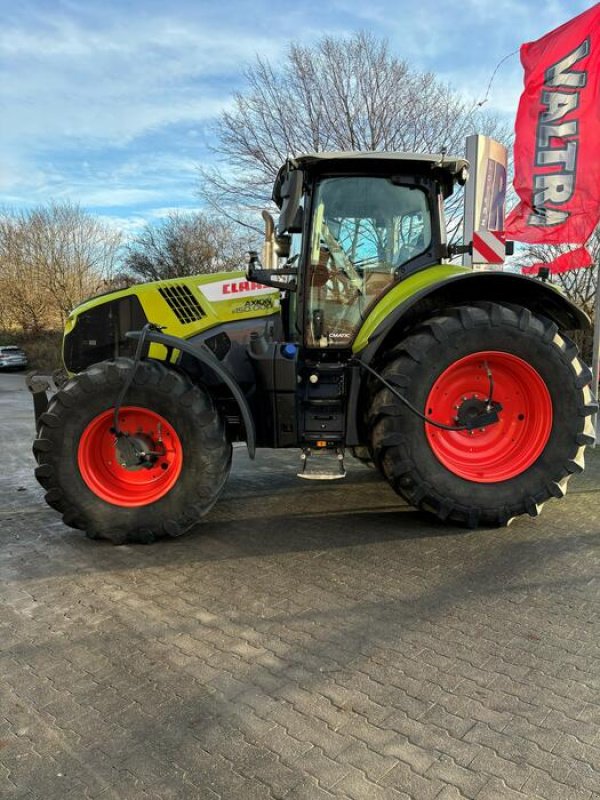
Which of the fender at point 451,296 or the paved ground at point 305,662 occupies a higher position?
the fender at point 451,296

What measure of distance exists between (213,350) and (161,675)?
2455 mm

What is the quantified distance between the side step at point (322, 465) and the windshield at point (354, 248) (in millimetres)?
788

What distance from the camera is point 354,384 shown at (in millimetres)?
4148

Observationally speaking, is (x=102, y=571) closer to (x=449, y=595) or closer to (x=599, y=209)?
(x=449, y=595)

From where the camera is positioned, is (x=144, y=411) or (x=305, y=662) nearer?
(x=305, y=662)

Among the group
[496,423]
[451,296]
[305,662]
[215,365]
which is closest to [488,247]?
[451,296]

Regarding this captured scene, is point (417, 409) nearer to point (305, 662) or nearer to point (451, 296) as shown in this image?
point (451, 296)

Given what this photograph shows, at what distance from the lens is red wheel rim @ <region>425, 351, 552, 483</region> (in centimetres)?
410

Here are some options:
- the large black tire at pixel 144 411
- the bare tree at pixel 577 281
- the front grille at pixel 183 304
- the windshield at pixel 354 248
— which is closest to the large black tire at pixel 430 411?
the windshield at pixel 354 248

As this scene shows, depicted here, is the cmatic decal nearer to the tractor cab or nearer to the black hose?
the tractor cab

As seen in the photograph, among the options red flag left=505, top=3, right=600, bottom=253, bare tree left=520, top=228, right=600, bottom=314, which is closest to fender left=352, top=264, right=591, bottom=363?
red flag left=505, top=3, right=600, bottom=253

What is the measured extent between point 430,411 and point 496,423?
54 centimetres

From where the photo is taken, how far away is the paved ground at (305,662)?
6.52 ft

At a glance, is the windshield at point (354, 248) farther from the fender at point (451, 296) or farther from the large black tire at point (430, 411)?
the large black tire at point (430, 411)
